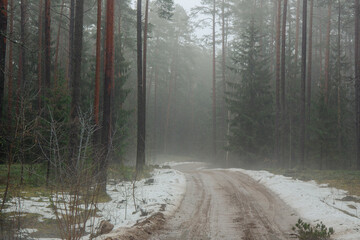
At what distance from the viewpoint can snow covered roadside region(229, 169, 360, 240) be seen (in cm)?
731

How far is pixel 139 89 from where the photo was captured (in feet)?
63.7

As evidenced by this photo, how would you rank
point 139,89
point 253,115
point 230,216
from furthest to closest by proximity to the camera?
point 253,115
point 139,89
point 230,216

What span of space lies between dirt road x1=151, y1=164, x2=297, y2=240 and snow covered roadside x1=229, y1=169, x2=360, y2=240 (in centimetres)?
40

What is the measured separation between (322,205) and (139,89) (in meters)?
12.6

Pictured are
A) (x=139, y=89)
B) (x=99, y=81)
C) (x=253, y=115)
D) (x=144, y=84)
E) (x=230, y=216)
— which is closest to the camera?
A: (x=230, y=216)

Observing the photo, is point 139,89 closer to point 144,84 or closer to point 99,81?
point 144,84

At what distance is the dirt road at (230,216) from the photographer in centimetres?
729

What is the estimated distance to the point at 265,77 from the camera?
90.5ft

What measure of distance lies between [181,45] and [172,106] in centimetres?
1162

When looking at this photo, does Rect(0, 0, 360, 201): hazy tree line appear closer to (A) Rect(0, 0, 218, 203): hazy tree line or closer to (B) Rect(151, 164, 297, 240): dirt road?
(A) Rect(0, 0, 218, 203): hazy tree line

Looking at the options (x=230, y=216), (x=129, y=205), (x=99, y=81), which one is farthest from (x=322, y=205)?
(x=99, y=81)

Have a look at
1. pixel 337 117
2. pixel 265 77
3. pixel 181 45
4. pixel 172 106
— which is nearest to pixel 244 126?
pixel 265 77

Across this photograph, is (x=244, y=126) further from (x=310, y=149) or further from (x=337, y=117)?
(x=337, y=117)

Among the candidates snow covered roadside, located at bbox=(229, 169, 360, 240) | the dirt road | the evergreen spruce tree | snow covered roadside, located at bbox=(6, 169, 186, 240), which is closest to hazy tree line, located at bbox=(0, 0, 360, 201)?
the evergreen spruce tree
